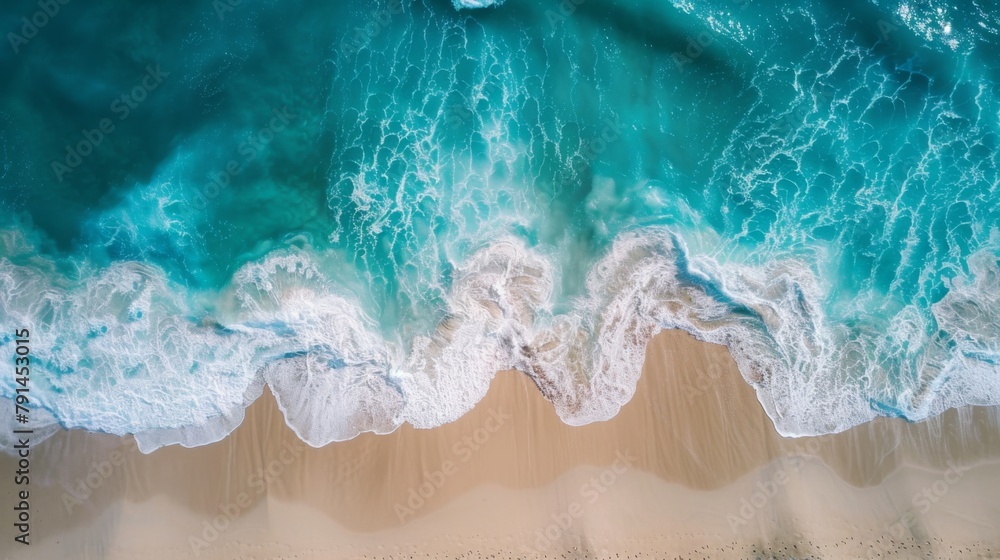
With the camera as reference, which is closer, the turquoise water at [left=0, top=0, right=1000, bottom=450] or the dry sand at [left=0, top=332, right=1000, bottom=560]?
the dry sand at [left=0, top=332, right=1000, bottom=560]

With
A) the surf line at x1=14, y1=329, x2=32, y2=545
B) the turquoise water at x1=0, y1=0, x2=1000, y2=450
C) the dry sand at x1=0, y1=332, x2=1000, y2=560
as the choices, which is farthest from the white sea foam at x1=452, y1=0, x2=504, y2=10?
the surf line at x1=14, y1=329, x2=32, y2=545

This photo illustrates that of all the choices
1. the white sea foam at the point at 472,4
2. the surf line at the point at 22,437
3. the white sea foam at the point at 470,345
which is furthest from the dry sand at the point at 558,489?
the white sea foam at the point at 472,4

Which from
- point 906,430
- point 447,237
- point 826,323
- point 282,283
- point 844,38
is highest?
point 844,38

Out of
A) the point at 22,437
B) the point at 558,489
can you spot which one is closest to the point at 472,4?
the point at 558,489

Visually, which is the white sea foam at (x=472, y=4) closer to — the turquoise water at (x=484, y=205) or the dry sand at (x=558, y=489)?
the turquoise water at (x=484, y=205)

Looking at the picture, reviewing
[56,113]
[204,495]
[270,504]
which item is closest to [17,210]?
[56,113]

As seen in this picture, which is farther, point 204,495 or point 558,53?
point 558,53

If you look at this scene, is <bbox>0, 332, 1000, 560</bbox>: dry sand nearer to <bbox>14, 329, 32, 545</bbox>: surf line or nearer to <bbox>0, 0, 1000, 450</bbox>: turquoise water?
<bbox>14, 329, 32, 545</bbox>: surf line

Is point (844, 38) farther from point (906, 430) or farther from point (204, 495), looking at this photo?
point (204, 495)
